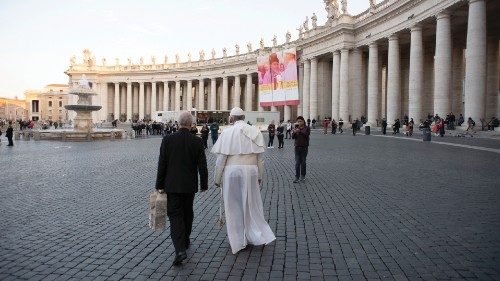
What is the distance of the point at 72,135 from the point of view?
1314 inches

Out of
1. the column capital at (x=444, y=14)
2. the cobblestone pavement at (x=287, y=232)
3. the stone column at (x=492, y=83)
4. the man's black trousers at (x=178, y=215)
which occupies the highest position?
the column capital at (x=444, y=14)

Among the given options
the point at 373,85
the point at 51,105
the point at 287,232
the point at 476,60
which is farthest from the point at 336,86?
the point at 51,105

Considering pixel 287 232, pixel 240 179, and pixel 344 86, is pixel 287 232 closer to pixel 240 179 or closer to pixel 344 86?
pixel 240 179

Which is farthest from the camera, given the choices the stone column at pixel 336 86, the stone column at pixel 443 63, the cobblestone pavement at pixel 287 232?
the stone column at pixel 336 86

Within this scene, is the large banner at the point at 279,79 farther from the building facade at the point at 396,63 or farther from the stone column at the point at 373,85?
the stone column at the point at 373,85

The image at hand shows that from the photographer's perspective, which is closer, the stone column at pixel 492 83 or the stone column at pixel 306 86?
the stone column at pixel 492 83

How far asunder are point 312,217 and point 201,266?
287cm

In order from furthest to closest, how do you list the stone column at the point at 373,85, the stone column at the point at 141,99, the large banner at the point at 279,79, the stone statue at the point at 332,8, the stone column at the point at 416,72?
1. the stone column at the point at 141,99
2. the stone statue at the point at 332,8
3. the large banner at the point at 279,79
4. the stone column at the point at 373,85
5. the stone column at the point at 416,72

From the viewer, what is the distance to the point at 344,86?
46.5 m

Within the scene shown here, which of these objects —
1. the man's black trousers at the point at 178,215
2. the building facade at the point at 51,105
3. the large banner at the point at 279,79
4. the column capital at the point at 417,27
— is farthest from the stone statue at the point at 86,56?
the man's black trousers at the point at 178,215

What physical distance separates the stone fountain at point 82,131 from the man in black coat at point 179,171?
30824 mm

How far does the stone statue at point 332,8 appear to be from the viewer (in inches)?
1975

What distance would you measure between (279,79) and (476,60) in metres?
26.1

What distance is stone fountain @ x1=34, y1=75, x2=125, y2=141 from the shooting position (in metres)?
33.5
